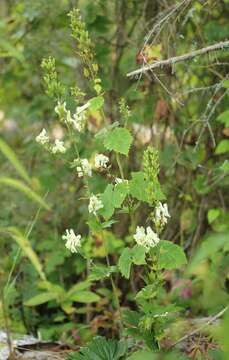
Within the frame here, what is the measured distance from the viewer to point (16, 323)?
3.35 meters

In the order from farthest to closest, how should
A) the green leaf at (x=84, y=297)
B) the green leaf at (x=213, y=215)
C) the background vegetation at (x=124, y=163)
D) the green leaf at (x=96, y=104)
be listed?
the background vegetation at (x=124, y=163) → the green leaf at (x=213, y=215) → the green leaf at (x=84, y=297) → the green leaf at (x=96, y=104)

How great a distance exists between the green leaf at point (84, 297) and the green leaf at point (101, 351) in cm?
74

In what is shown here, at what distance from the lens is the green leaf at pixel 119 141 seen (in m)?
2.15

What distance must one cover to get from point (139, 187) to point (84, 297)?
3.65ft

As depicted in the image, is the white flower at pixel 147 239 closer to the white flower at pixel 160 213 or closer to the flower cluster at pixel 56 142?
the white flower at pixel 160 213

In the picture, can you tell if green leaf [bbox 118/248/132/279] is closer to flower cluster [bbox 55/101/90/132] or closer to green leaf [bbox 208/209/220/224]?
flower cluster [bbox 55/101/90/132]

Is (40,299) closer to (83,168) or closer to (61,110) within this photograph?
(83,168)

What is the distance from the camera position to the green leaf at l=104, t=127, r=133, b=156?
215 cm

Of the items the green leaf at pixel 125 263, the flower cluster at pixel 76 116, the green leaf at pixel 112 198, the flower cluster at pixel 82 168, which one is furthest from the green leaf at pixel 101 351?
the flower cluster at pixel 76 116

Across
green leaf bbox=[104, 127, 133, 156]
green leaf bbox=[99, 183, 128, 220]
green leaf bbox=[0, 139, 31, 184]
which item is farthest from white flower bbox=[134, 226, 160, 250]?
green leaf bbox=[0, 139, 31, 184]

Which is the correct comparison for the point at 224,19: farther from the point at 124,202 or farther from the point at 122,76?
the point at 124,202

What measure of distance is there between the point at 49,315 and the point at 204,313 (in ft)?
2.86

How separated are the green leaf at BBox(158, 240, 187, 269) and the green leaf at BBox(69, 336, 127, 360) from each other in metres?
0.35

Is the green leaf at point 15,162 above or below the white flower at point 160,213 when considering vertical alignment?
above
